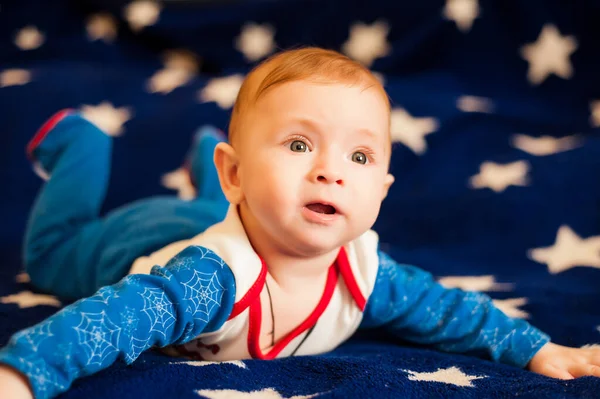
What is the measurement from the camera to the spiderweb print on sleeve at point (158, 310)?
0.78 m

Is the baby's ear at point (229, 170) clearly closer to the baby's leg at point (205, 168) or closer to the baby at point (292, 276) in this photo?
the baby at point (292, 276)

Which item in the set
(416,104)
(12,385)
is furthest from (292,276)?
(416,104)

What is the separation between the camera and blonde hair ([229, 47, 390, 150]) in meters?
0.88

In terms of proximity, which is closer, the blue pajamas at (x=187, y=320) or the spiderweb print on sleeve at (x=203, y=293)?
the blue pajamas at (x=187, y=320)

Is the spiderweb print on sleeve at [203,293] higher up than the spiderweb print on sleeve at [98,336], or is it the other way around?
the spiderweb print on sleeve at [203,293]

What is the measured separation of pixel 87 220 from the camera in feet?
4.36

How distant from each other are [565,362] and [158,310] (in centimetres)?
58

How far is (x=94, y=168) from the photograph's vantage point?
4.44 ft

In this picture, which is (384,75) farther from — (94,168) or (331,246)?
(331,246)

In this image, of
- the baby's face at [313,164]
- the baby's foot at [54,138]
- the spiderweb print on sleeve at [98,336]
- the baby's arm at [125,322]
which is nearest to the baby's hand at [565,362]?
the baby's face at [313,164]

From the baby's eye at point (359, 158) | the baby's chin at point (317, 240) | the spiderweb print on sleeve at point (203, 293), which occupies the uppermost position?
the baby's eye at point (359, 158)

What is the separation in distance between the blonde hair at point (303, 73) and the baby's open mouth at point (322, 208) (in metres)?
0.17

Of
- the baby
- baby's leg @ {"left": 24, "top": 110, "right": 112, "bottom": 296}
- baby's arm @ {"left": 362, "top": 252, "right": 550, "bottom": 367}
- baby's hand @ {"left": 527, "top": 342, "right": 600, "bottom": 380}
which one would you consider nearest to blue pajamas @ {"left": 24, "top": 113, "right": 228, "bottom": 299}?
baby's leg @ {"left": 24, "top": 110, "right": 112, "bottom": 296}

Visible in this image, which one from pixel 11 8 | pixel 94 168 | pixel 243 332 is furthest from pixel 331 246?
pixel 11 8
